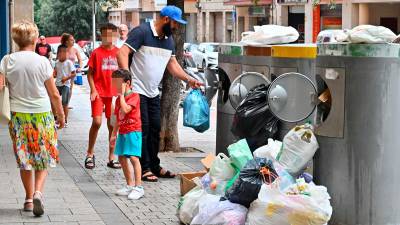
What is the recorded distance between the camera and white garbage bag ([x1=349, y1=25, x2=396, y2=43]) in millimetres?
6188

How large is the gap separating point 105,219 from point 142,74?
215 cm

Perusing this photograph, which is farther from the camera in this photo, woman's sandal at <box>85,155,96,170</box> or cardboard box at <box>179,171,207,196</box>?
woman's sandal at <box>85,155,96,170</box>

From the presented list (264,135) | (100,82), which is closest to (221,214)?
(264,135)

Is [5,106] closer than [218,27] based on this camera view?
Yes

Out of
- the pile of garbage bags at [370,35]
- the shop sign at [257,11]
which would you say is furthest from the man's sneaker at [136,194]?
the shop sign at [257,11]

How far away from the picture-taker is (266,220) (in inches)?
236

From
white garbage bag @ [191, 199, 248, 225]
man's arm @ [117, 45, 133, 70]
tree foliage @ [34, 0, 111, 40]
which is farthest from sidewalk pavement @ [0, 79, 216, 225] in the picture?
tree foliage @ [34, 0, 111, 40]

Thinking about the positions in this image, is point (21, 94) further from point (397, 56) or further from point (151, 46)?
point (397, 56)

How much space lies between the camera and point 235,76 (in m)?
8.53

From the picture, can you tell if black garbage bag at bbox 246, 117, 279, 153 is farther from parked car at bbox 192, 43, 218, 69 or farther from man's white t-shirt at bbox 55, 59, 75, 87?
parked car at bbox 192, 43, 218, 69

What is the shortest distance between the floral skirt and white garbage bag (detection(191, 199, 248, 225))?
159cm

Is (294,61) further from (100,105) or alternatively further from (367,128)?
(100,105)

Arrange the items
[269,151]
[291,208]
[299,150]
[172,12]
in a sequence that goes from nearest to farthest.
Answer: [291,208], [299,150], [269,151], [172,12]

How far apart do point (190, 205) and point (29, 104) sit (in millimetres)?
1667
